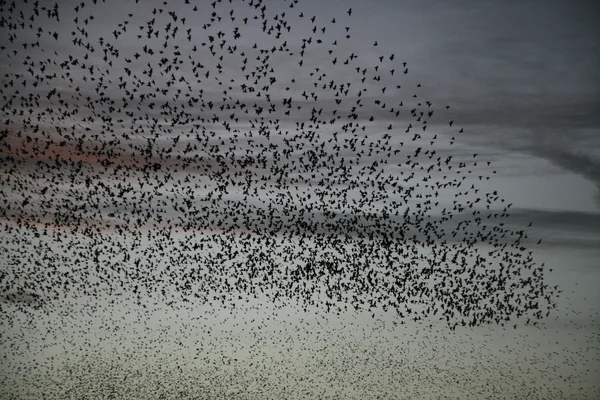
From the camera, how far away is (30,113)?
15.5 meters

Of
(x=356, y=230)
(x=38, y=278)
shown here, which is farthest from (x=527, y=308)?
(x=38, y=278)

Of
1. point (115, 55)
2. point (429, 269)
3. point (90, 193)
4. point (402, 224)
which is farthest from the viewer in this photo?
point (429, 269)

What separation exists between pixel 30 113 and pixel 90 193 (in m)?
3.37

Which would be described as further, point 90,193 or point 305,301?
point 305,301

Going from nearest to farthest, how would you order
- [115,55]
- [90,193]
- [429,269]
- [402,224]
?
[115,55]
[90,193]
[402,224]
[429,269]

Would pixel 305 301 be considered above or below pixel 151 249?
below

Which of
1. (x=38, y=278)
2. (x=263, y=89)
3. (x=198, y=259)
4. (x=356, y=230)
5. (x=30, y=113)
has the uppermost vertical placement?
(x=263, y=89)

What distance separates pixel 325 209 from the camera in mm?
18438

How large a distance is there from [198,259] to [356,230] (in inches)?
216

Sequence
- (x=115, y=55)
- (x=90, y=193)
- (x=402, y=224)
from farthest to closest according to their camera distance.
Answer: (x=402, y=224)
(x=90, y=193)
(x=115, y=55)

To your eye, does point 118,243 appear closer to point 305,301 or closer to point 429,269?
point 305,301

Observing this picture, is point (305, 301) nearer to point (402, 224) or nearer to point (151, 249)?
point (402, 224)

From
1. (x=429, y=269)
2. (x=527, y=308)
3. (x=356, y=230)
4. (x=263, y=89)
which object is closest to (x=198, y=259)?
(x=356, y=230)

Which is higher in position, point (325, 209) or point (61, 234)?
point (325, 209)
